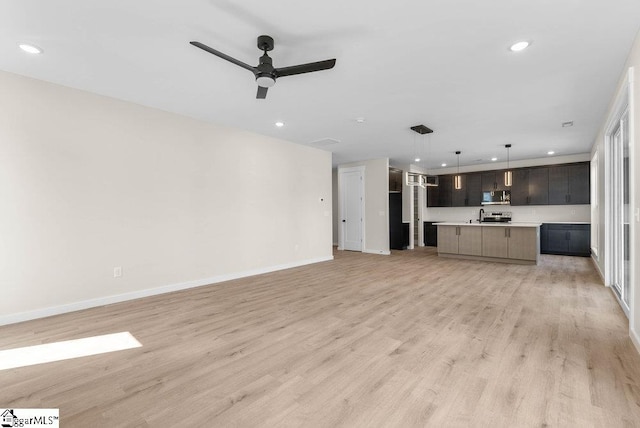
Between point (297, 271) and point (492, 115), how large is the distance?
4.51 m

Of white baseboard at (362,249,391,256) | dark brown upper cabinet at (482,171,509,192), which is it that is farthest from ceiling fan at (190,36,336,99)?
dark brown upper cabinet at (482,171,509,192)

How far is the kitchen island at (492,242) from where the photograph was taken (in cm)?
661

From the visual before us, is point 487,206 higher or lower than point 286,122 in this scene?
lower


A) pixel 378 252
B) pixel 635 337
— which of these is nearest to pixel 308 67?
pixel 635 337

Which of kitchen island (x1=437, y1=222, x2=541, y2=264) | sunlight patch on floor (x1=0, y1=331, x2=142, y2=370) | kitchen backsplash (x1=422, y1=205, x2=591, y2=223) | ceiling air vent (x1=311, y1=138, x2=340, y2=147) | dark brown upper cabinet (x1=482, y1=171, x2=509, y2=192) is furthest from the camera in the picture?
dark brown upper cabinet (x1=482, y1=171, x2=509, y2=192)

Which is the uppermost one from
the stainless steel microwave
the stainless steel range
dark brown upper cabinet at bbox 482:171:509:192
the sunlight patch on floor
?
dark brown upper cabinet at bbox 482:171:509:192

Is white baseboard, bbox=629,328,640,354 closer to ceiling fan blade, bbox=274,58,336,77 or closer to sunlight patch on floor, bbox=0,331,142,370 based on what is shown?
ceiling fan blade, bbox=274,58,336,77

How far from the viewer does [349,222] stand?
363 inches

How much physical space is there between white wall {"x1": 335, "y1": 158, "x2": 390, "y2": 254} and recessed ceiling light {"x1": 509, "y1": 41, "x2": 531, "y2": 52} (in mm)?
5482

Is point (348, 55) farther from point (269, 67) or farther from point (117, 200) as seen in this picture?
point (117, 200)

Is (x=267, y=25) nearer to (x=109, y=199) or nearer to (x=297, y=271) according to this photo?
(x=109, y=199)

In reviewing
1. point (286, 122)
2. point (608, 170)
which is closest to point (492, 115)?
point (608, 170)

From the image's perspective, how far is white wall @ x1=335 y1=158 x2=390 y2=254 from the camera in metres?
8.37

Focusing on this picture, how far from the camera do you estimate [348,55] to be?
2996 millimetres
